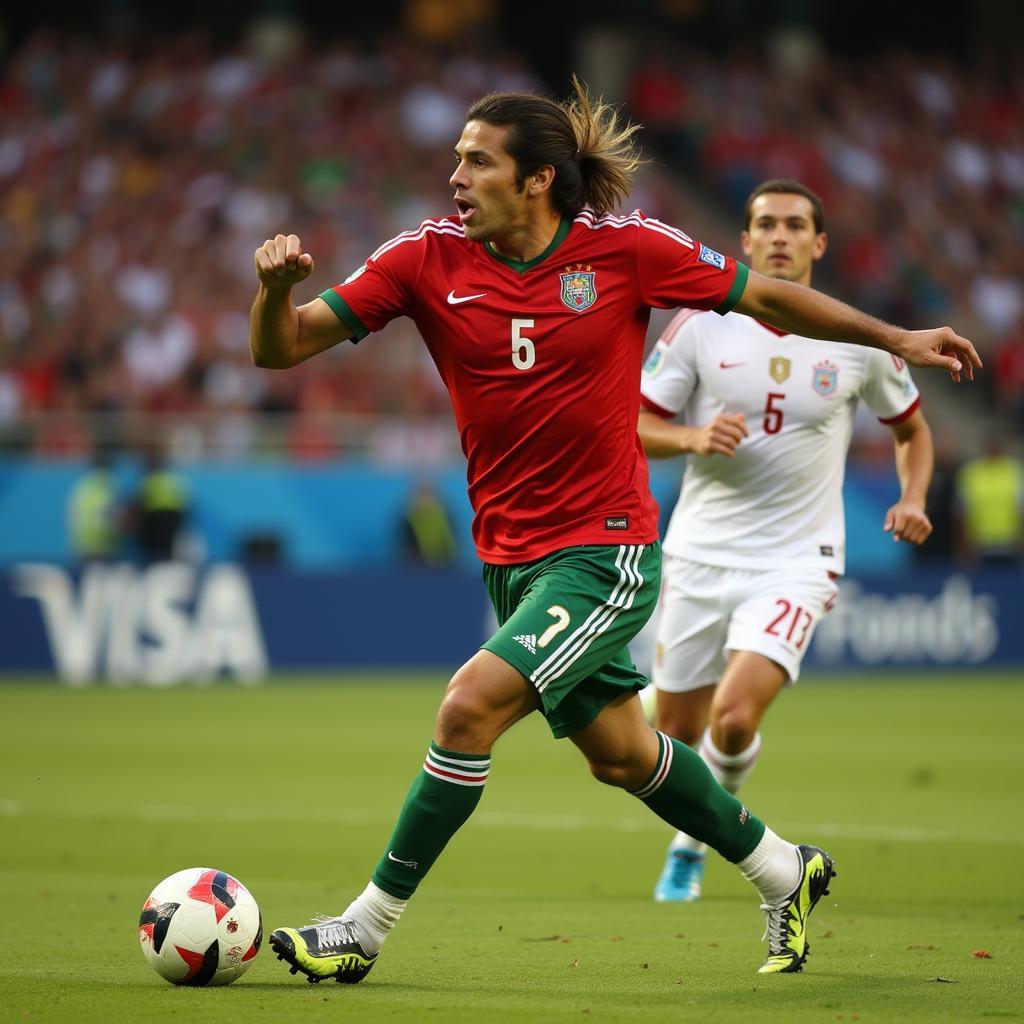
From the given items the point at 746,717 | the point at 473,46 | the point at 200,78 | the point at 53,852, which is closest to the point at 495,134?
the point at 746,717

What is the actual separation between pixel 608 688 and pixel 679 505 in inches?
103

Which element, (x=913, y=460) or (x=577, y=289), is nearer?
(x=577, y=289)

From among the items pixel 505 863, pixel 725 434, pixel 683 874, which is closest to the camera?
pixel 725 434

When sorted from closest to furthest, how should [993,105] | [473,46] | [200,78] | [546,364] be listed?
[546,364], [200,78], [473,46], [993,105]

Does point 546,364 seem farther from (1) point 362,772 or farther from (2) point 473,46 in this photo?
(2) point 473,46

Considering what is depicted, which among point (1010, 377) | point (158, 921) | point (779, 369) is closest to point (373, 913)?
point (158, 921)

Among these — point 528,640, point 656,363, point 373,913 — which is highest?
point 656,363

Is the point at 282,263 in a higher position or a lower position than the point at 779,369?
higher

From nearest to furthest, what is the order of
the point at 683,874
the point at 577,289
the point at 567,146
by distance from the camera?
the point at 577,289, the point at 567,146, the point at 683,874

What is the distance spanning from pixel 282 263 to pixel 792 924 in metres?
2.64

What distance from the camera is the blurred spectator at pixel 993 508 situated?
2275 cm

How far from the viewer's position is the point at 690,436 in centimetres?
776

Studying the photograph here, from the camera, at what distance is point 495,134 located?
6.04 metres

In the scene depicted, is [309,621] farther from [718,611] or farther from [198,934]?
[198,934]
